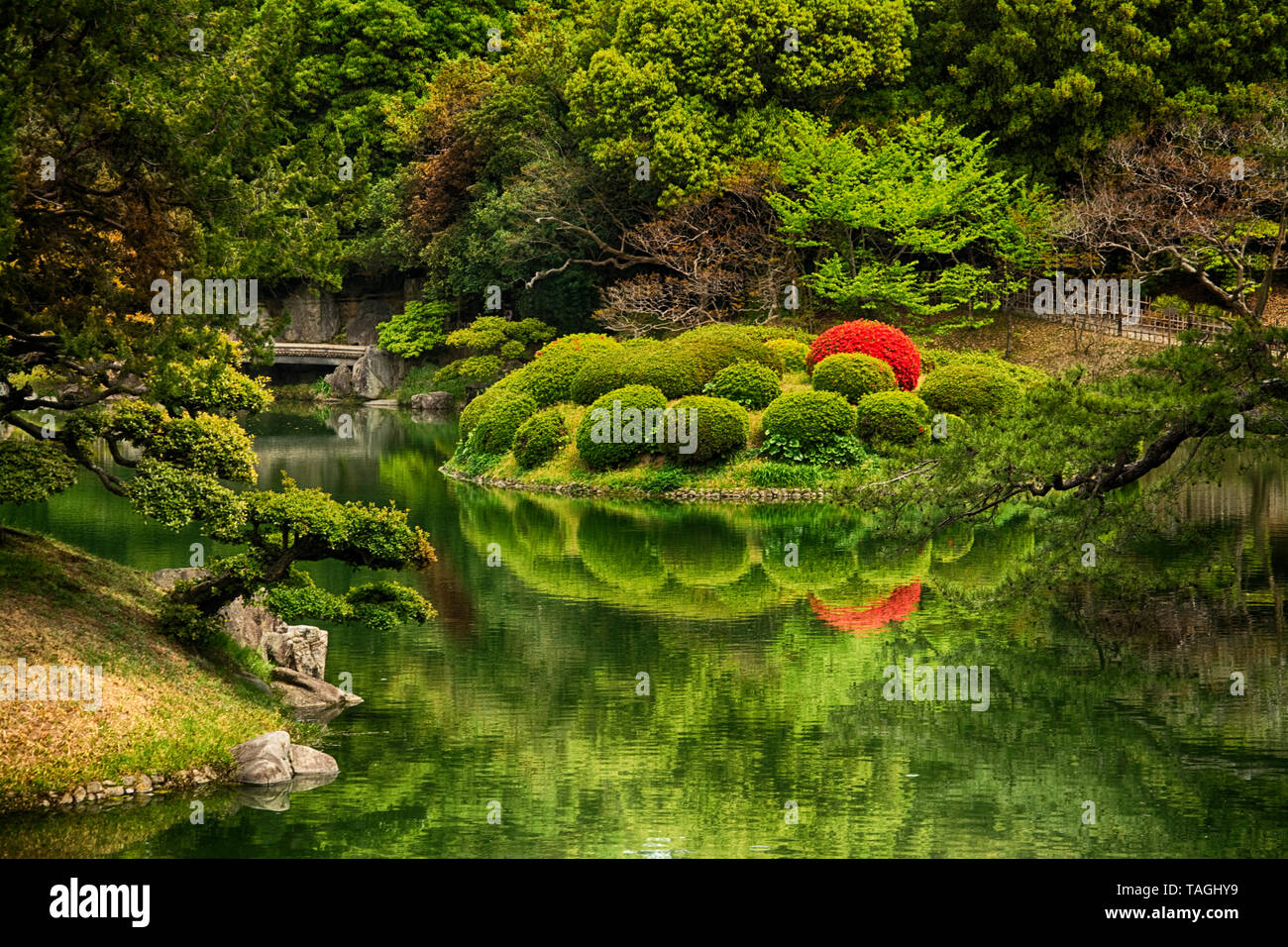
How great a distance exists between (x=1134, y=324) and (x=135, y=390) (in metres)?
29.4

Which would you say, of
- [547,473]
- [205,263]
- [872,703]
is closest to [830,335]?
[547,473]

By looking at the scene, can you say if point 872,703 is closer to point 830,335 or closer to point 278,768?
point 278,768

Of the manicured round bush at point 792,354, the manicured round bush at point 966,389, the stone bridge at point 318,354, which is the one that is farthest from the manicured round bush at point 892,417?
the stone bridge at point 318,354

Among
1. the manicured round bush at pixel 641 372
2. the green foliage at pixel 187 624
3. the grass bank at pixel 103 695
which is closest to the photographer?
the grass bank at pixel 103 695

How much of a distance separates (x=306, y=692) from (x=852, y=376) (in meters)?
15.0

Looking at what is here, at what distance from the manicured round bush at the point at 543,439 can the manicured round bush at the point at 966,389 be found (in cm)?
669

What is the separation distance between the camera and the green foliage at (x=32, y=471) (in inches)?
467

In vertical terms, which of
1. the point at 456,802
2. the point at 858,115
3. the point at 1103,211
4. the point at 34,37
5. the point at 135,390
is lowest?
the point at 456,802

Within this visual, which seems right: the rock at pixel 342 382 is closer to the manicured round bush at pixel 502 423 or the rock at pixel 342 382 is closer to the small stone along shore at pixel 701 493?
the manicured round bush at pixel 502 423

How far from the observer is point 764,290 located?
120ft

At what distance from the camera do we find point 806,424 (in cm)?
2484

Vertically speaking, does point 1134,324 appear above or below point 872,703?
above

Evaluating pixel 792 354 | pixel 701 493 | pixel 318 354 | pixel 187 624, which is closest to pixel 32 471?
pixel 187 624

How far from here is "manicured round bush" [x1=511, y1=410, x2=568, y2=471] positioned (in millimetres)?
27312
